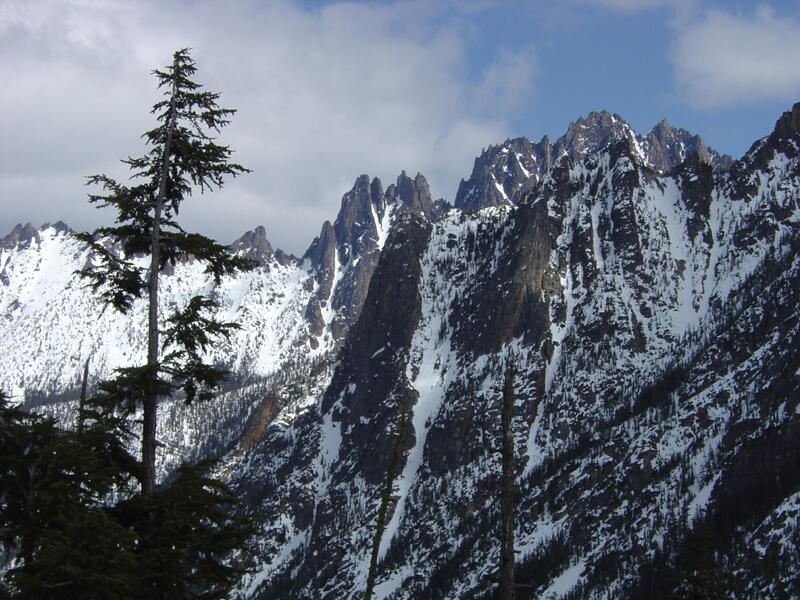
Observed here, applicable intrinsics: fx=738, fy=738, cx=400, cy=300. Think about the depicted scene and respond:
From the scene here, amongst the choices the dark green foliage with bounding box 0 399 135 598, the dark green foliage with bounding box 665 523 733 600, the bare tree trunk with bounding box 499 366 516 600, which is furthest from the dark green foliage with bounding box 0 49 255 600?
the dark green foliage with bounding box 665 523 733 600

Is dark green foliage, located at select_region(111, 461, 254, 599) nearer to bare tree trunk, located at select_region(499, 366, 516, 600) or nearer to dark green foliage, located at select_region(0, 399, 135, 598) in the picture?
dark green foliage, located at select_region(0, 399, 135, 598)

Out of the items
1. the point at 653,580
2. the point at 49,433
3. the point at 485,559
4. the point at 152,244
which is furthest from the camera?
the point at 485,559

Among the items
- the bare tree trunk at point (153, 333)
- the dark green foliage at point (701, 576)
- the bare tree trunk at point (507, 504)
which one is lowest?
the dark green foliage at point (701, 576)

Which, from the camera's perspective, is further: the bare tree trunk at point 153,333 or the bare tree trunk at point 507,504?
the bare tree trunk at point 507,504

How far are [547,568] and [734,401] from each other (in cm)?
6967

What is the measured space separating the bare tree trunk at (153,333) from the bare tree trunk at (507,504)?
9920 mm

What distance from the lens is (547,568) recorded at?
175m

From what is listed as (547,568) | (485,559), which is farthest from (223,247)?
(485,559)

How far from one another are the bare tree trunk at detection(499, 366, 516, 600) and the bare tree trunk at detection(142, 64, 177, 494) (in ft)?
32.5

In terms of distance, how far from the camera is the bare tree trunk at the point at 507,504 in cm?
2225

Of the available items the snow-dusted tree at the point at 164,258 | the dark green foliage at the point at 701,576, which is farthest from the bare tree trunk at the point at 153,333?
the dark green foliage at the point at 701,576

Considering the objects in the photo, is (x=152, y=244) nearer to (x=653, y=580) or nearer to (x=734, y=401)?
(x=653, y=580)

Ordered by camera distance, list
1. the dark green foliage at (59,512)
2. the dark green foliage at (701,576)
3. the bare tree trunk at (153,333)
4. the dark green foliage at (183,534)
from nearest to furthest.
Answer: the dark green foliage at (59,512)
the dark green foliage at (183,534)
the bare tree trunk at (153,333)
the dark green foliage at (701,576)

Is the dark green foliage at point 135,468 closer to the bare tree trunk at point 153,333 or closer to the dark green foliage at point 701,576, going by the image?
the bare tree trunk at point 153,333
